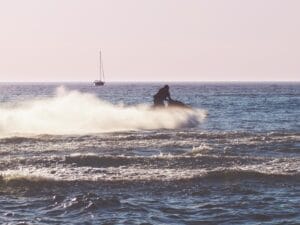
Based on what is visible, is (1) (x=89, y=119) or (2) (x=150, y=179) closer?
(2) (x=150, y=179)

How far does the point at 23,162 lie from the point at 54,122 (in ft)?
69.7

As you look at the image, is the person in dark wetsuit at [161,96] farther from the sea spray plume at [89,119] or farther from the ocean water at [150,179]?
the ocean water at [150,179]

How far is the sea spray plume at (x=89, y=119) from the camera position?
38719 mm

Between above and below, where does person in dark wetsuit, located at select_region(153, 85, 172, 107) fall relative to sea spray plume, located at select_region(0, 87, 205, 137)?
above

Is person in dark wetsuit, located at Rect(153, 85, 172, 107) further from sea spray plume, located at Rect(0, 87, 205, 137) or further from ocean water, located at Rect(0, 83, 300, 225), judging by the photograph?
ocean water, located at Rect(0, 83, 300, 225)

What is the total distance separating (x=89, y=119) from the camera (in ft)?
146

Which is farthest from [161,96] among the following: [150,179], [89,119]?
[150,179]

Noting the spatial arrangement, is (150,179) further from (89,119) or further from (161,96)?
(89,119)

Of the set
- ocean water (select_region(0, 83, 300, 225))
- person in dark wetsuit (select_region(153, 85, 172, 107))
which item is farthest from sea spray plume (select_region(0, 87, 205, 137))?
ocean water (select_region(0, 83, 300, 225))

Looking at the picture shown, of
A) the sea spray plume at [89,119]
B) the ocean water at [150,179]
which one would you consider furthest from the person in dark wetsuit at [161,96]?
the ocean water at [150,179]

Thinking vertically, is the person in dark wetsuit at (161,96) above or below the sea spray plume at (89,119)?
above

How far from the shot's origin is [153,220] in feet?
45.3

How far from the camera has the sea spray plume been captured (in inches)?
1524

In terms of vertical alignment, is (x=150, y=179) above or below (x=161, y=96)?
below
